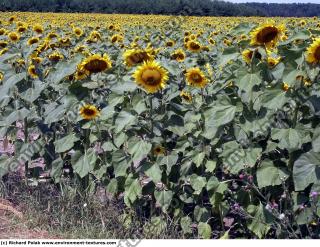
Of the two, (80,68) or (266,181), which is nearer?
(266,181)

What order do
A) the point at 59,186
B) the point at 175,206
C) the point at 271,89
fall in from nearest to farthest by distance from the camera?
the point at 271,89 → the point at 175,206 → the point at 59,186

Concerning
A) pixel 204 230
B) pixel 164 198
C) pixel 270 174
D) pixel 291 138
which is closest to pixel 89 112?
pixel 164 198

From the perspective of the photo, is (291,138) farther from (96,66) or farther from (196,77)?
(96,66)

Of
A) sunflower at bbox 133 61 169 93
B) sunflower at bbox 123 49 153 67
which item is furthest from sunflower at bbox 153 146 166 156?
sunflower at bbox 123 49 153 67

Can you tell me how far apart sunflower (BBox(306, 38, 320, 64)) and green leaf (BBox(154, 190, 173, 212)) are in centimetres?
125

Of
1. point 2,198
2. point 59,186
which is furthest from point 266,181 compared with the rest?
point 2,198

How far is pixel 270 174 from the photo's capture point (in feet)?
11.1

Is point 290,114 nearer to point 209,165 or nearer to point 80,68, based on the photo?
point 209,165

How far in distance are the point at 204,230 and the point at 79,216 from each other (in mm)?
902

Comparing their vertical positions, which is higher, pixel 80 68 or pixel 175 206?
pixel 80 68

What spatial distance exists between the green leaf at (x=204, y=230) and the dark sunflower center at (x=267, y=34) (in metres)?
1.23

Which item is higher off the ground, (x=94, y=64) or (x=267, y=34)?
(x=267, y=34)

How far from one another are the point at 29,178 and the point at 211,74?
5.95ft

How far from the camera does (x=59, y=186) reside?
4508mm
